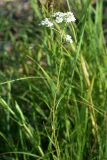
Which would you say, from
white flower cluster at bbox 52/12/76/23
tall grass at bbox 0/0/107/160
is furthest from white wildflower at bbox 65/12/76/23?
tall grass at bbox 0/0/107/160

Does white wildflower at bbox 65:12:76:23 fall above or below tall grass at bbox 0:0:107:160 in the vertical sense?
above

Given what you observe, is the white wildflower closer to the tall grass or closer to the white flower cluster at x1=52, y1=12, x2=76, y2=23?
the white flower cluster at x1=52, y1=12, x2=76, y2=23

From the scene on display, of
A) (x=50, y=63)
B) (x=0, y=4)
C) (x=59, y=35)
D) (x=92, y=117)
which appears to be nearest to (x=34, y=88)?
(x=50, y=63)

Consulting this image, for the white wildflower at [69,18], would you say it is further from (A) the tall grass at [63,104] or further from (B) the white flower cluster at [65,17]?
(A) the tall grass at [63,104]

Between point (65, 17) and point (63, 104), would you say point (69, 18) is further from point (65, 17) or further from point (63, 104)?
point (63, 104)

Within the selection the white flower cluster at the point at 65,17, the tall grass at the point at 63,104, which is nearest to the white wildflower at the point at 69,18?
the white flower cluster at the point at 65,17

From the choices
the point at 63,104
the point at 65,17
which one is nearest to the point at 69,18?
the point at 65,17

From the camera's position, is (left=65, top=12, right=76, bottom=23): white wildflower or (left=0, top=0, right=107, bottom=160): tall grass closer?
(left=65, top=12, right=76, bottom=23): white wildflower

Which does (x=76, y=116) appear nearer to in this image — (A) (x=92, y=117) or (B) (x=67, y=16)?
(A) (x=92, y=117)
